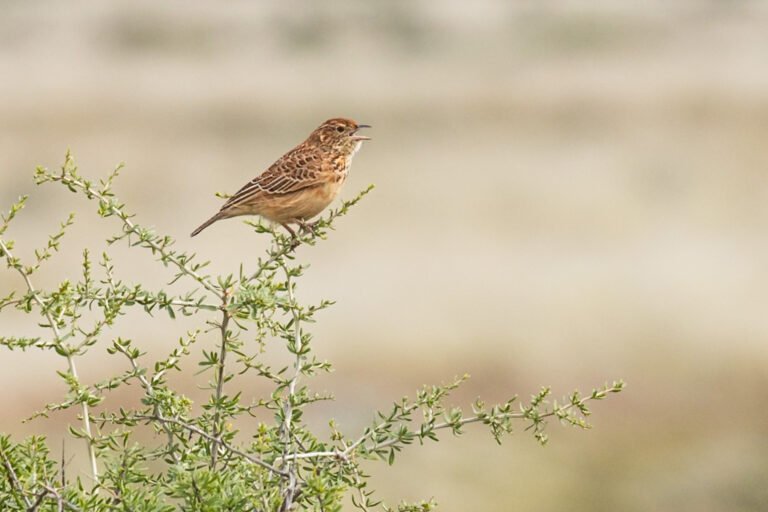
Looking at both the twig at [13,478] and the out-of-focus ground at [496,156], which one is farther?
the out-of-focus ground at [496,156]

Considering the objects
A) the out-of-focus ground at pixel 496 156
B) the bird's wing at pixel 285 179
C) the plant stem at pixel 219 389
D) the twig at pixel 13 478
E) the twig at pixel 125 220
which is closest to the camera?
the twig at pixel 13 478

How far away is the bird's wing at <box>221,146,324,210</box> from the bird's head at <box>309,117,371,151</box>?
0.25m

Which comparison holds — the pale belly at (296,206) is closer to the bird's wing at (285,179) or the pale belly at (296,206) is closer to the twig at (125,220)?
the bird's wing at (285,179)

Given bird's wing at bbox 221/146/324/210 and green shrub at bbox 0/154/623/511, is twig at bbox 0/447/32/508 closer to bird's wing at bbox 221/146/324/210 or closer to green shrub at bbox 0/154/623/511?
green shrub at bbox 0/154/623/511

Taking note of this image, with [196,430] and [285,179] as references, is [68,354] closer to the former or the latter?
[196,430]

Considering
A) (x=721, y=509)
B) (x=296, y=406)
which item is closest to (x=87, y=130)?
(x=721, y=509)

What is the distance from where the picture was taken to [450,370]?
788 inches

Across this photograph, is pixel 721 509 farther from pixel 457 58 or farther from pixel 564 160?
pixel 457 58

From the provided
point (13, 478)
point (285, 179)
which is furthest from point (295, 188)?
point (13, 478)

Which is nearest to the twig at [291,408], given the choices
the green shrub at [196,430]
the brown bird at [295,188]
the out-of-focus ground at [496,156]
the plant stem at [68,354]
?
the green shrub at [196,430]

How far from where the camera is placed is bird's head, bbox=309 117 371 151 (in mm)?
6684

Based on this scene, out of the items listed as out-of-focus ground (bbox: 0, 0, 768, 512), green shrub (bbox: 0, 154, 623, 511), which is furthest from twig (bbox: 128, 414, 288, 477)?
out-of-focus ground (bbox: 0, 0, 768, 512)

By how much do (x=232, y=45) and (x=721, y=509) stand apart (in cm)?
1510

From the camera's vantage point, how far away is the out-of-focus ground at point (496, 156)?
66.1 feet
